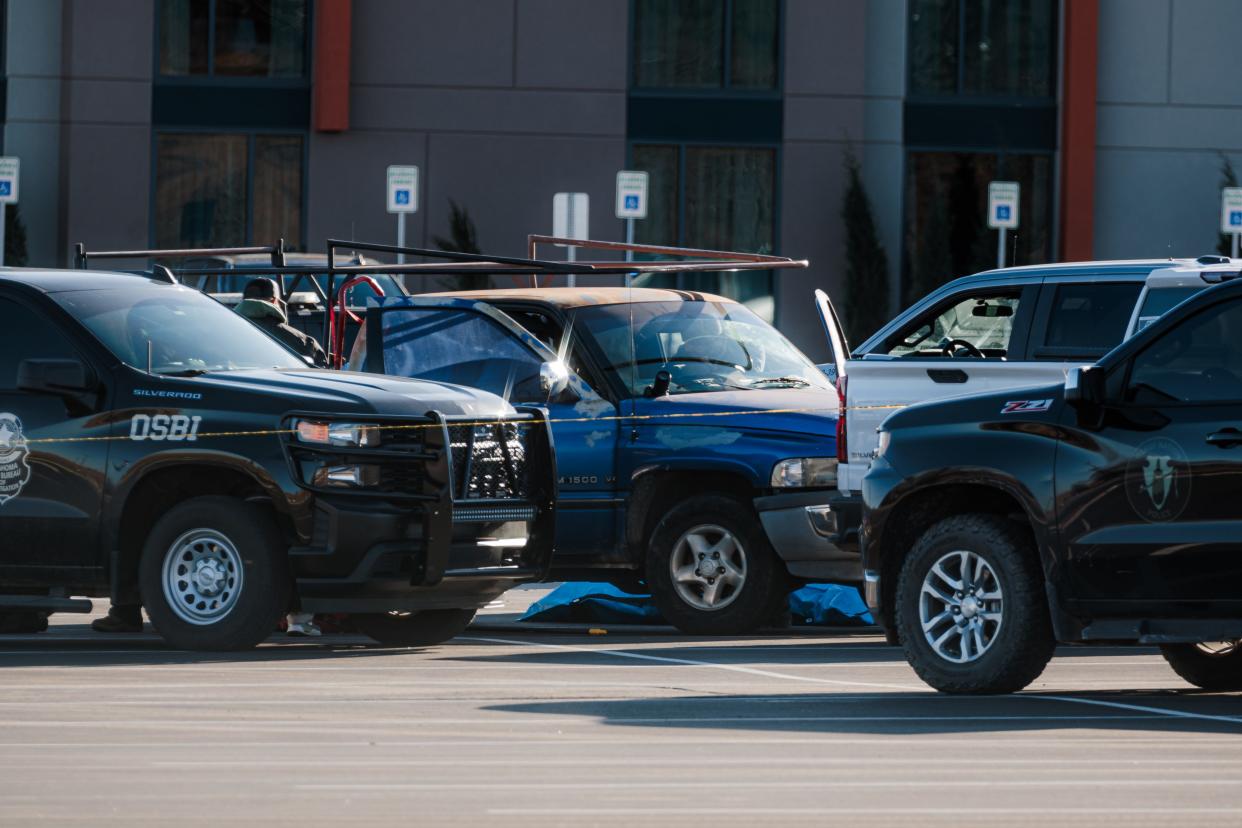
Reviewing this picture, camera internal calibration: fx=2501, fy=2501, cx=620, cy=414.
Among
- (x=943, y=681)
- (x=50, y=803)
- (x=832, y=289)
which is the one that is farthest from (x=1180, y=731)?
(x=832, y=289)

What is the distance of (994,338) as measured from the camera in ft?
A: 45.1

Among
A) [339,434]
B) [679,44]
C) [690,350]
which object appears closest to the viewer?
[339,434]

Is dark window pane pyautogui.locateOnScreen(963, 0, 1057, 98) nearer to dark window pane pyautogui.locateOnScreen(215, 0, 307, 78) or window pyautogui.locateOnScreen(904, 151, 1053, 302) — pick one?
window pyautogui.locateOnScreen(904, 151, 1053, 302)

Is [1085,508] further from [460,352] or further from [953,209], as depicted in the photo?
[953,209]

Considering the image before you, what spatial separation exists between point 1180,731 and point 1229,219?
69.7 feet

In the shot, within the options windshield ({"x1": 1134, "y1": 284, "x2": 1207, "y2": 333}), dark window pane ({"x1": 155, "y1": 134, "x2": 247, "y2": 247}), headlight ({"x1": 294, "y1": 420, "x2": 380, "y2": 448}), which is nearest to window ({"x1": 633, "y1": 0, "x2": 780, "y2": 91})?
dark window pane ({"x1": 155, "y1": 134, "x2": 247, "y2": 247})

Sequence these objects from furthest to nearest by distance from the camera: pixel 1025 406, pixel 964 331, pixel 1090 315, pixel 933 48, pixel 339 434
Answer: pixel 933 48, pixel 964 331, pixel 1090 315, pixel 339 434, pixel 1025 406

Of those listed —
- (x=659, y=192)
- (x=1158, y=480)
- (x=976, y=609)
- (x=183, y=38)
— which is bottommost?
(x=976, y=609)

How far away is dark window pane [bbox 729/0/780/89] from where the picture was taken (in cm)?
3559

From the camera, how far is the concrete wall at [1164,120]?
36.2 metres

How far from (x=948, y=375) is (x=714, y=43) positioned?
22974 millimetres

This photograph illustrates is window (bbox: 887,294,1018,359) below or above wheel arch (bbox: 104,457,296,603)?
above

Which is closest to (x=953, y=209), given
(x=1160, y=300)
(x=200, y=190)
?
(x=200, y=190)

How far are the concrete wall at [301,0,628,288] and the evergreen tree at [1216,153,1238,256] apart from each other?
8691mm
